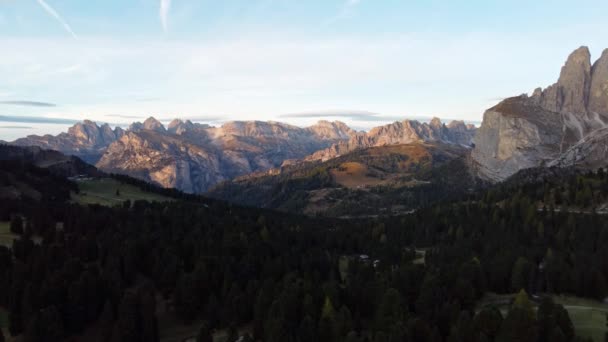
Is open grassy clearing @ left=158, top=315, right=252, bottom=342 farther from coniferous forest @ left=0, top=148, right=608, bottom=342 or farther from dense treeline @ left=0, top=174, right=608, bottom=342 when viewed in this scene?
dense treeline @ left=0, top=174, right=608, bottom=342

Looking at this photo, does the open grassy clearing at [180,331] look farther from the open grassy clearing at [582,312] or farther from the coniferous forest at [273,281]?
the open grassy clearing at [582,312]

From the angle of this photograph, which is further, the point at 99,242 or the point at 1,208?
the point at 1,208

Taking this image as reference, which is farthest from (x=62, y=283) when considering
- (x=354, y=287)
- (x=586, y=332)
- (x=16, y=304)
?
(x=586, y=332)

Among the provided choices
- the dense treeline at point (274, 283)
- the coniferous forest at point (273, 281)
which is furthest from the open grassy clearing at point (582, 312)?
the dense treeline at point (274, 283)

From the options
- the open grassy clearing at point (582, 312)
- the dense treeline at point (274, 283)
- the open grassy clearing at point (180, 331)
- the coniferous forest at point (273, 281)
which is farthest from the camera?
the open grassy clearing at point (180, 331)

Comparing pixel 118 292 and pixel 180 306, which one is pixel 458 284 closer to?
pixel 180 306

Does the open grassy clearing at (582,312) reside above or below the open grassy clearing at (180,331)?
above

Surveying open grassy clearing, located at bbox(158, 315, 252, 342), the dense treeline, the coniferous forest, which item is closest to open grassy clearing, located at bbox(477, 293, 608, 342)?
Result: the coniferous forest
